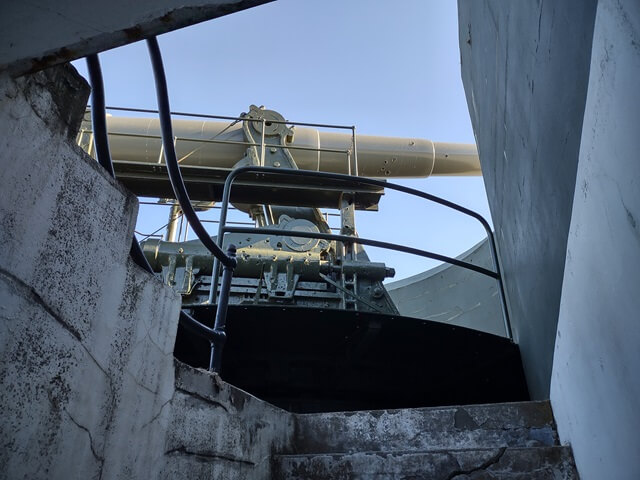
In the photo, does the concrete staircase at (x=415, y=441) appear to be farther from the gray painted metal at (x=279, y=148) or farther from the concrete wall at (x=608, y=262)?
the gray painted metal at (x=279, y=148)

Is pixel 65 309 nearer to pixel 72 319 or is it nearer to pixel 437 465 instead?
pixel 72 319

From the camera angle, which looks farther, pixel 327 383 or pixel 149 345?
pixel 327 383

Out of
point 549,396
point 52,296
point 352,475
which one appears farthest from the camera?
point 549,396

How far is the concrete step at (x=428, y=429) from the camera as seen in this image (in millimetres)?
2201

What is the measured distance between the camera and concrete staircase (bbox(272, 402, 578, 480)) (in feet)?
6.36

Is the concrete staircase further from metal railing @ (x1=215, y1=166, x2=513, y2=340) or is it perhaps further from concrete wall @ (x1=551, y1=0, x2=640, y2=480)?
metal railing @ (x1=215, y1=166, x2=513, y2=340)

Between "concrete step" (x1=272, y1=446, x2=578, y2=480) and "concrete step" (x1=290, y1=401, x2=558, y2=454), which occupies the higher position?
"concrete step" (x1=290, y1=401, x2=558, y2=454)

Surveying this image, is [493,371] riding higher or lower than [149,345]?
higher

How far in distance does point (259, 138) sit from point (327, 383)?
4080 millimetres

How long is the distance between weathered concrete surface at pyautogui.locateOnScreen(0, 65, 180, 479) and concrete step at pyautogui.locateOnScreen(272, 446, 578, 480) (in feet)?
2.74

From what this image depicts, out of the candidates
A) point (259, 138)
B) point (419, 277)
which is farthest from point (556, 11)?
point (419, 277)

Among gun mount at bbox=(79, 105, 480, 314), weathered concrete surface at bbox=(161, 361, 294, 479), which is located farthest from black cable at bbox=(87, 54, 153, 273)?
gun mount at bbox=(79, 105, 480, 314)

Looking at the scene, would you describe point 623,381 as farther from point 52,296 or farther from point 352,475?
point 52,296

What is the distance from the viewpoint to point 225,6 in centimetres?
96
